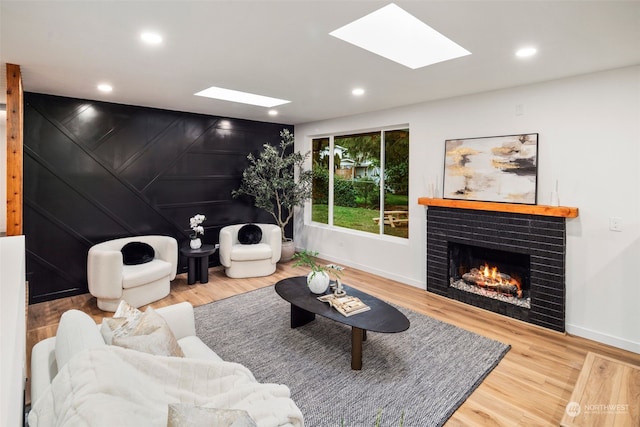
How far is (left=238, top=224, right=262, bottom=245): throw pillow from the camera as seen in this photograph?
525 centimetres

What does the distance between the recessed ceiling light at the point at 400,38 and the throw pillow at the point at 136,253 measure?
3433 mm

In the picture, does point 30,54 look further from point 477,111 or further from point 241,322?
point 477,111

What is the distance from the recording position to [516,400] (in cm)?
231

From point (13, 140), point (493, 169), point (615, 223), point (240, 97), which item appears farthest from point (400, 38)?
point (13, 140)

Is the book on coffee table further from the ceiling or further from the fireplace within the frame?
Answer: the ceiling

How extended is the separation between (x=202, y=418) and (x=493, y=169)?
368 cm

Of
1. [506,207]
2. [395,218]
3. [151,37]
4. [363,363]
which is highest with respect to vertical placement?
[151,37]

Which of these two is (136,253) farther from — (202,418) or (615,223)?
(615,223)

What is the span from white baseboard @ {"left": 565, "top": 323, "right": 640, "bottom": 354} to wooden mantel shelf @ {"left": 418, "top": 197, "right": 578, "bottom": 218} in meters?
1.10

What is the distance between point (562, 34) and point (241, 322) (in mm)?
3580

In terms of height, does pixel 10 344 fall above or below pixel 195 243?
above

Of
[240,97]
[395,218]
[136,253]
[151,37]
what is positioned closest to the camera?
[151,37]

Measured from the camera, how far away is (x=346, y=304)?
9.29 ft

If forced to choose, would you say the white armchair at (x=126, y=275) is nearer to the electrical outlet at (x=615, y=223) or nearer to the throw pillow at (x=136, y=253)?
the throw pillow at (x=136, y=253)
